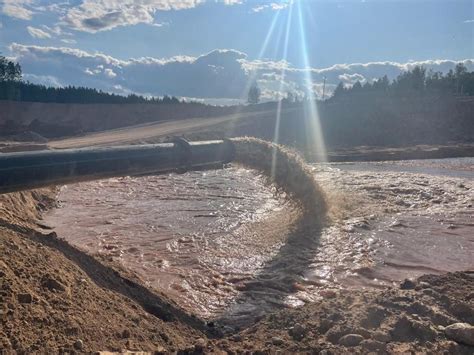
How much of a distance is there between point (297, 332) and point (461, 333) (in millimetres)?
1472

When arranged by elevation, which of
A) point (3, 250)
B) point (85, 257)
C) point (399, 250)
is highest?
point (3, 250)

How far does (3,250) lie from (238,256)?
15.5 feet

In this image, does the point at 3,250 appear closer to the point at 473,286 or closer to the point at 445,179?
the point at 473,286

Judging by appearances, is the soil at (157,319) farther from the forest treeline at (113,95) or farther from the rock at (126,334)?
the forest treeline at (113,95)

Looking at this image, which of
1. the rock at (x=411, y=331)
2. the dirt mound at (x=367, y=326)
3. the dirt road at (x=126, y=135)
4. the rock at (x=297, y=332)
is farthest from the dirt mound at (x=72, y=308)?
the dirt road at (x=126, y=135)

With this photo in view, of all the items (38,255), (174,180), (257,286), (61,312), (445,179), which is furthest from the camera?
(445,179)

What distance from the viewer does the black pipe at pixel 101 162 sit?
6.75 meters

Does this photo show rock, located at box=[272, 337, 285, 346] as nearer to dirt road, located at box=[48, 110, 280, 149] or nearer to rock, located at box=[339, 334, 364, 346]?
rock, located at box=[339, 334, 364, 346]

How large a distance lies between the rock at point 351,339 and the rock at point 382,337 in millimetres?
128

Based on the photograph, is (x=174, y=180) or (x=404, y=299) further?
(x=174, y=180)

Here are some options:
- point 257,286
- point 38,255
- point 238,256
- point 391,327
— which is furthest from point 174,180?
point 391,327

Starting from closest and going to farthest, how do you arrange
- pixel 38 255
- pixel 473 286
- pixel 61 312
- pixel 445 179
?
pixel 61 312 < pixel 38 255 < pixel 473 286 < pixel 445 179

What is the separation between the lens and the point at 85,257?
6594 mm

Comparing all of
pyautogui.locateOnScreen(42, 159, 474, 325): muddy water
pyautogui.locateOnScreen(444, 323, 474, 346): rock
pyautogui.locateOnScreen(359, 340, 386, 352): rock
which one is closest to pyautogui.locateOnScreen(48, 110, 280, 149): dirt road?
pyautogui.locateOnScreen(42, 159, 474, 325): muddy water
